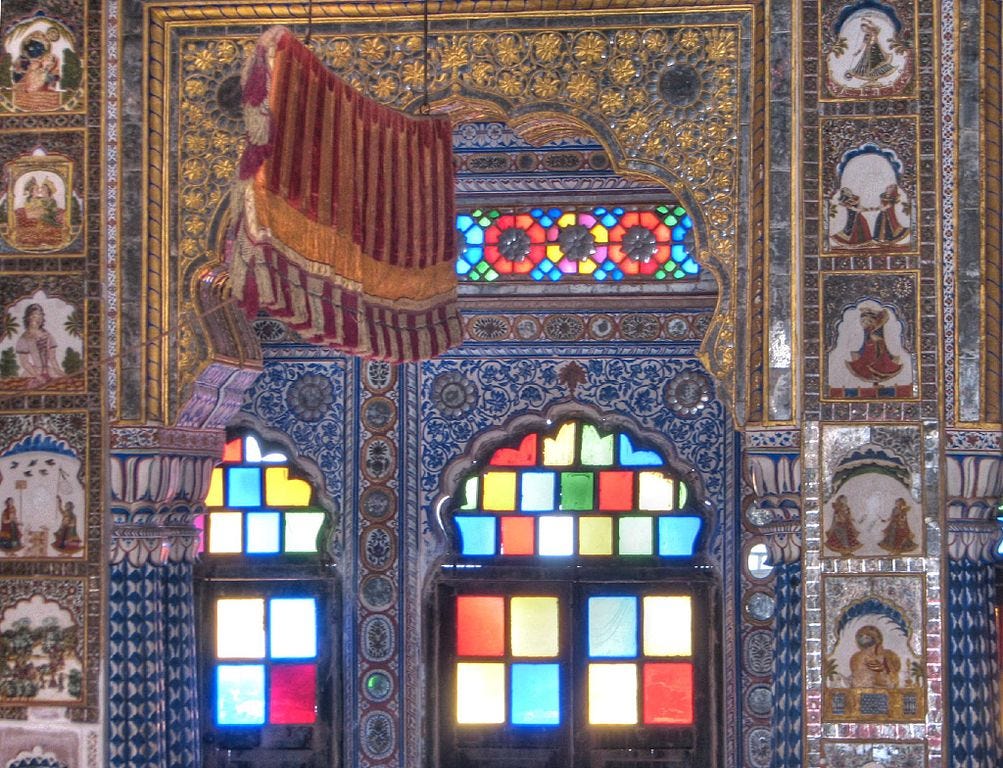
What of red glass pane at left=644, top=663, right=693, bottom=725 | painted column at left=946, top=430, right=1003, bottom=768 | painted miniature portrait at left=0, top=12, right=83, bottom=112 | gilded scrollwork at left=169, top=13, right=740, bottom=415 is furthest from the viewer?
red glass pane at left=644, top=663, right=693, bottom=725

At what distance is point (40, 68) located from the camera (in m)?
6.67

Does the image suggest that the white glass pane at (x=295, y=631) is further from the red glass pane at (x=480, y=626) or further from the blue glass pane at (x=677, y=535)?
the blue glass pane at (x=677, y=535)

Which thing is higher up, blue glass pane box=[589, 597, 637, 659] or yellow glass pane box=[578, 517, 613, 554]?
yellow glass pane box=[578, 517, 613, 554]

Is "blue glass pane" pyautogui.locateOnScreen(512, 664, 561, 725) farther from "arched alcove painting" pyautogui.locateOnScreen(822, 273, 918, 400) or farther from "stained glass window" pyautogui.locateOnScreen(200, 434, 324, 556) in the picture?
"arched alcove painting" pyautogui.locateOnScreen(822, 273, 918, 400)

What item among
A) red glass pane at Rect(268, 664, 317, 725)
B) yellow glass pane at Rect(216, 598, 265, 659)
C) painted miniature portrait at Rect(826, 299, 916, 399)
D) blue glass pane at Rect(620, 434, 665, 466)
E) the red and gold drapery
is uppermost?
the red and gold drapery

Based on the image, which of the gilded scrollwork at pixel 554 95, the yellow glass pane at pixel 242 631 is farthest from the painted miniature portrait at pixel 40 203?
the yellow glass pane at pixel 242 631

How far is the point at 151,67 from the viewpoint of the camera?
21.7 feet

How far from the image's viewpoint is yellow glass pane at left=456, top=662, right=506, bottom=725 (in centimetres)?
825

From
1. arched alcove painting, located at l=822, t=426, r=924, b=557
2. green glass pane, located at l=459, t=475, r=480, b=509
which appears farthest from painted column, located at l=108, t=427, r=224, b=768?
arched alcove painting, located at l=822, t=426, r=924, b=557

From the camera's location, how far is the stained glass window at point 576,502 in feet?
27.1

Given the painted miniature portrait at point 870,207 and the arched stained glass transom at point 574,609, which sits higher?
the painted miniature portrait at point 870,207

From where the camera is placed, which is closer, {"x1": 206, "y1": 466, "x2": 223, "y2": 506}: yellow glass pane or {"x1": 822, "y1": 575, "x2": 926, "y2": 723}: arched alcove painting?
{"x1": 822, "y1": 575, "x2": 926, "y2": 723}: arched alcove painting

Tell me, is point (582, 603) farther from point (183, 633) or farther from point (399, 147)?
point (399, 147)

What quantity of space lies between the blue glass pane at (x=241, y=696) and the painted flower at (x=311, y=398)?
1.44 metres
